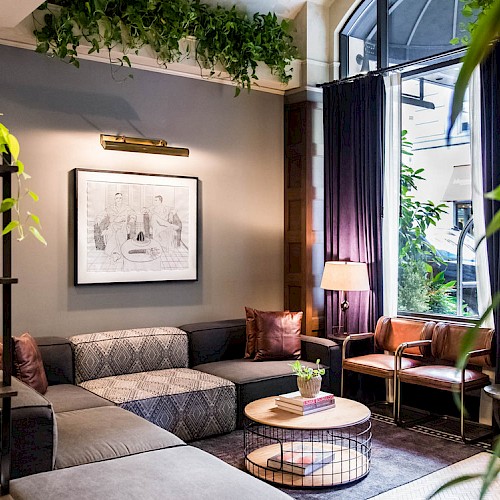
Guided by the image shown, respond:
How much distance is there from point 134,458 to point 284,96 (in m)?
4.02

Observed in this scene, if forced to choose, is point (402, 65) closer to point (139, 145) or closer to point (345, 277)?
point (345, 277)

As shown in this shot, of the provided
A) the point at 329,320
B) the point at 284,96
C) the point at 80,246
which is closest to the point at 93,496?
the point at 80,246

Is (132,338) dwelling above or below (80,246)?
below

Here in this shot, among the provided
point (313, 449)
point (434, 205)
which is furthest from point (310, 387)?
point (434, 205)

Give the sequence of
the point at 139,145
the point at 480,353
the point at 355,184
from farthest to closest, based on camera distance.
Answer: the point at 355,184
the point at 139,145
the point at 480,353

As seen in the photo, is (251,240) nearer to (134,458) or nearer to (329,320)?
(329,320)

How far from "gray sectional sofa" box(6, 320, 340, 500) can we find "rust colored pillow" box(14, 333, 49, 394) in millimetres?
110

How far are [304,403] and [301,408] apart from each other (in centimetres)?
4

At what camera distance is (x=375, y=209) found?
5.32m

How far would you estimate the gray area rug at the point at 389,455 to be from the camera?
3.48 metres

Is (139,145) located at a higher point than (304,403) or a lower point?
higher

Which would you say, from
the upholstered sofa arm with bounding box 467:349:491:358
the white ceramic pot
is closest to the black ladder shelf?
the white ceramic pot

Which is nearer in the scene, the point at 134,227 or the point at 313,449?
the point at 313,449

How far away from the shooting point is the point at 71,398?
3.92m
